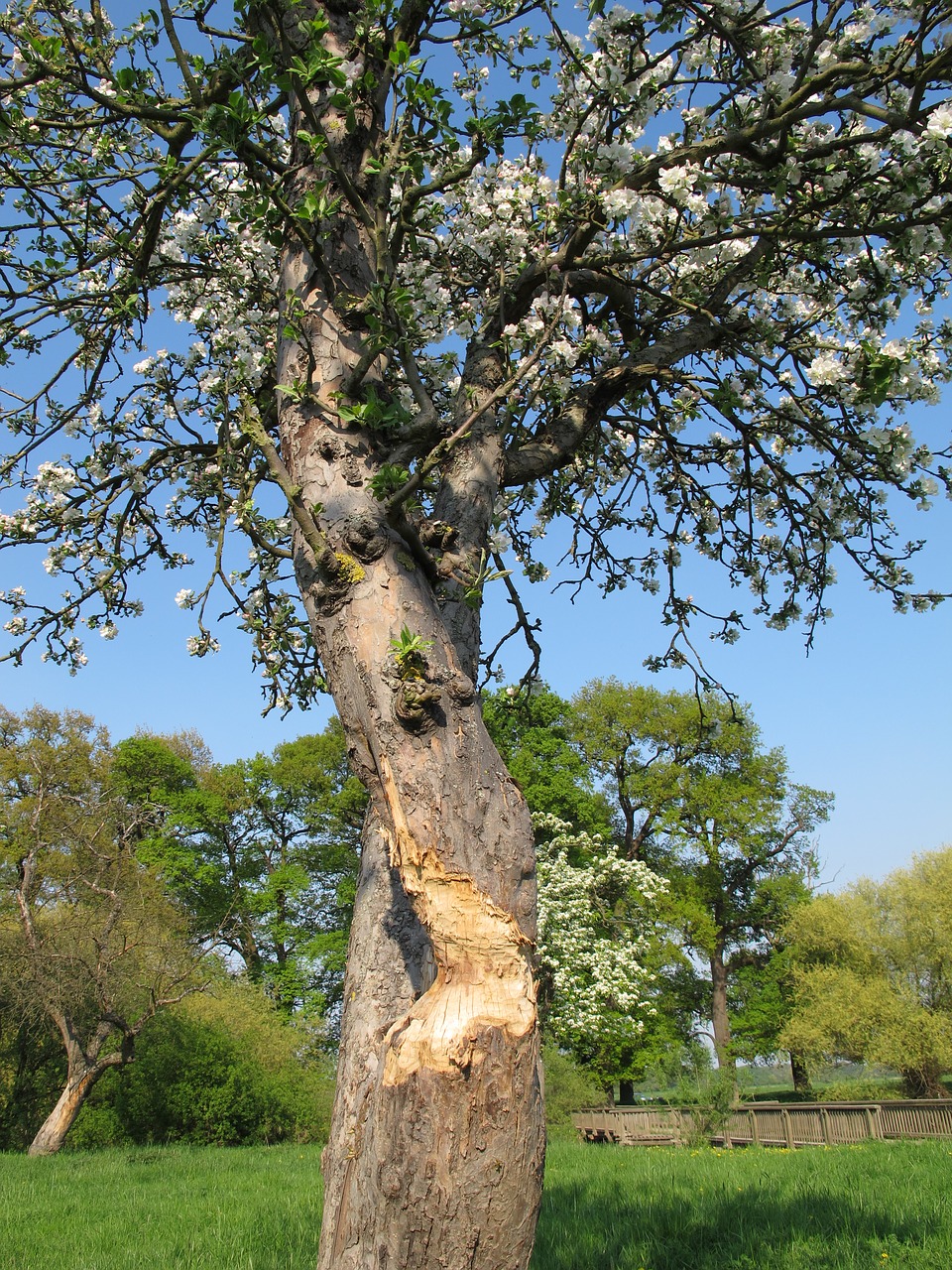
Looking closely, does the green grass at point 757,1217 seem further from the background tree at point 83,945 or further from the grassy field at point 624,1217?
the background tree at point 83,945

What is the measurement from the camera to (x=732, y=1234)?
17.8 feet

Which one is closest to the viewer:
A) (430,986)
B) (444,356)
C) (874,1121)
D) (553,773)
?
(430,986)

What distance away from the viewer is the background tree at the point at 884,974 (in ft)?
86.8

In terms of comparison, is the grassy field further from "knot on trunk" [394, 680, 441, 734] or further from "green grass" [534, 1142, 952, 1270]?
"knot on trunk" [394, 680, 441, 734]

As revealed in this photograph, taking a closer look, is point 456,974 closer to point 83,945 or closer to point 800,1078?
point 83,945

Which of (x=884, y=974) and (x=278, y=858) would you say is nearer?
(x=884, y=974)

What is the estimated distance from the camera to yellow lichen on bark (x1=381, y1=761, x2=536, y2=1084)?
2.08 m

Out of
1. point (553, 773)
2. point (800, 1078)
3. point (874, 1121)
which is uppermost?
point (553, 773)

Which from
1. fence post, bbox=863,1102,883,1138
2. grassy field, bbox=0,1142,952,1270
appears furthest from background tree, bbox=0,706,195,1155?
fence post, bbox=863,1102,883,1138

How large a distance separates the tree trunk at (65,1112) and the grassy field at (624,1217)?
23.2 feet

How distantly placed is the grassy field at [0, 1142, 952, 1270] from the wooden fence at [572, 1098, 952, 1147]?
5.21 meters

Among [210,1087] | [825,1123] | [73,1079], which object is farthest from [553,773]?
[73,1079]

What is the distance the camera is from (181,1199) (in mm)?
8641

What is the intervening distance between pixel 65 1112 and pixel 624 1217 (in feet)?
50.0
